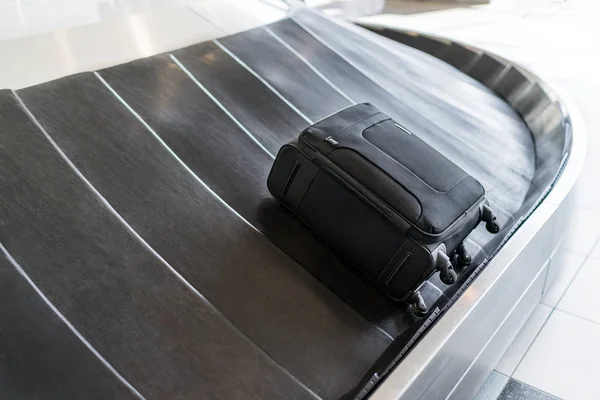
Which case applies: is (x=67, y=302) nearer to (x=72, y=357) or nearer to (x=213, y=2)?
(x=72, y=357)

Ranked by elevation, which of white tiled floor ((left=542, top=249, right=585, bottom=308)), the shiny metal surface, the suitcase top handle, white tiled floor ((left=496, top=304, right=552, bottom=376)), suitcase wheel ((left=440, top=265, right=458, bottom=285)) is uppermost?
the suitcase top handle

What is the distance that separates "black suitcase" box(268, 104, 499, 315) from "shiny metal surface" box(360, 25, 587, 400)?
4.3 inches

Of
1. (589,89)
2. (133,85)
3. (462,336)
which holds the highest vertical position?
(133,85)

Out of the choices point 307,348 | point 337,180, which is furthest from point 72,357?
point 337,180

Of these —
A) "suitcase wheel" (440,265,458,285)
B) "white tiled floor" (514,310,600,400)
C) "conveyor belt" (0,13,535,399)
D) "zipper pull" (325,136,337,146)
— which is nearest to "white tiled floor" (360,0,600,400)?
"white tiled floor" (514,310,600,400)

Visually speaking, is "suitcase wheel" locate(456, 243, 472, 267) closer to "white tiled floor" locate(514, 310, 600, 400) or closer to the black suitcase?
the black suitcase

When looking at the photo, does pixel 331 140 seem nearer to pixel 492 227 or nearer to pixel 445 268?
pixel 445 268

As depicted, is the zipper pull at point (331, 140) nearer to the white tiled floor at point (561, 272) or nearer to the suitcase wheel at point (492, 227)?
the suitcase wheel at point (492, 227)

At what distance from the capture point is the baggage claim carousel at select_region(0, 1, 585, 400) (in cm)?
115

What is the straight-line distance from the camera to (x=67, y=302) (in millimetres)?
1177

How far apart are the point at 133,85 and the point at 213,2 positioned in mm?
671

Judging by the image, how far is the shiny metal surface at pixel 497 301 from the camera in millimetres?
1255

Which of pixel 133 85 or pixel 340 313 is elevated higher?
pixel 133 85

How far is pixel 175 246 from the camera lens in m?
1.37
